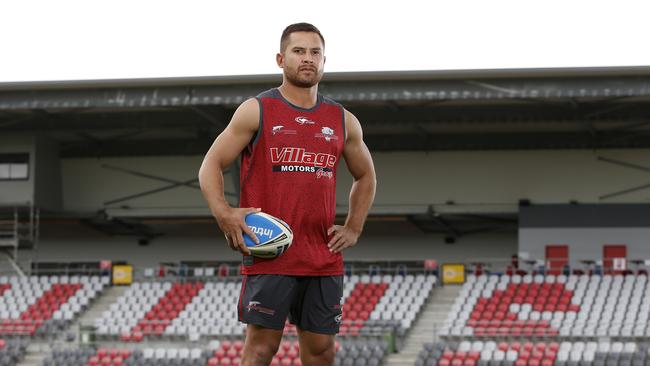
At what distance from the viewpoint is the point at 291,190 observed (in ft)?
20.2

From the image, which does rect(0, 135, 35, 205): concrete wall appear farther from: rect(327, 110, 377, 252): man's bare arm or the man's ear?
the man's ear

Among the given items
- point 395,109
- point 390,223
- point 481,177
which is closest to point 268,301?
point 395,109

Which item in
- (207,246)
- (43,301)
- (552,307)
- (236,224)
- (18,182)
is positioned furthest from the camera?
(207,246)

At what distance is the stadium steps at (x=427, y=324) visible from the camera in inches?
1099

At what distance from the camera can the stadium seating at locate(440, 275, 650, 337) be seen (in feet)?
92.8

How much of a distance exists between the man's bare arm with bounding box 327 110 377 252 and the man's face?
351 millimetres

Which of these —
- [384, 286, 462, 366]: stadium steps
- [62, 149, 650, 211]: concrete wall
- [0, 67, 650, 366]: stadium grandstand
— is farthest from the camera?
[62, 149, 650, 211]: concrete wall

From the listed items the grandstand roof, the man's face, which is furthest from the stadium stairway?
the man's face

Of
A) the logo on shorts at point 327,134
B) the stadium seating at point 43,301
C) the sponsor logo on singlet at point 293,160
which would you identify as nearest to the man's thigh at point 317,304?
the sponsor logo on singlet at point 293,160

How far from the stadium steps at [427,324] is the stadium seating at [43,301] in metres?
9.26

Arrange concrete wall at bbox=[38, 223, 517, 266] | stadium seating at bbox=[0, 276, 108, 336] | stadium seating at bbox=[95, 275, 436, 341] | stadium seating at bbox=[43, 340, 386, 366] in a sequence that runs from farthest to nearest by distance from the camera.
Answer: concrete wall at bbox=[38, 223, 517, 266] < stadium seating at bbox=[0, 276, 108, 336] < stadium seating at bbox=[95, 275, 436, 341] < stadium seating at bbox=[43, 340, 386, 366]

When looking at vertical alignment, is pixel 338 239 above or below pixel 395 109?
below

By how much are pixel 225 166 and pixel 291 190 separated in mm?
361

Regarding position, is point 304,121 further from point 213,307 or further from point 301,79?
point 213,307
